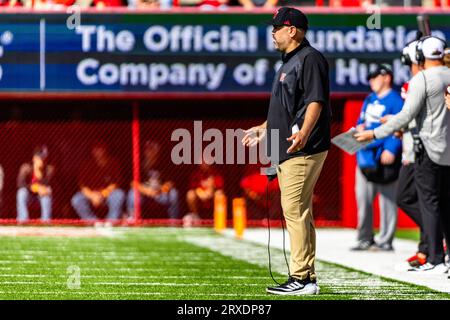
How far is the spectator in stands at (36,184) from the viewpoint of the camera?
2078 centimetres

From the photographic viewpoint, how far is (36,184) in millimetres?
21094

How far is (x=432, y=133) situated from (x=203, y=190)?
34.2ft

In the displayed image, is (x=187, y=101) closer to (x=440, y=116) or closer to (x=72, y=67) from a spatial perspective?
(x=72, y=67)

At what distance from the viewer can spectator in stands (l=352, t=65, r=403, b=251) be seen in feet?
49.6

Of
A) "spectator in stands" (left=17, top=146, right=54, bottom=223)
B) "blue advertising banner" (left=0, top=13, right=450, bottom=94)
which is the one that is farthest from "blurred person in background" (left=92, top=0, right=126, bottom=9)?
"spectator in stands" (left=17, top=146, right=54, bottom=223)

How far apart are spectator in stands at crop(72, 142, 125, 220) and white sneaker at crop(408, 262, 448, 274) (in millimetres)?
9937

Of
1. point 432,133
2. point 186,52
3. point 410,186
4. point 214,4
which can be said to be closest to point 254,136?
point 432,133

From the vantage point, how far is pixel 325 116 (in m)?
9.43

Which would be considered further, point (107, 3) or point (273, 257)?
point (107, 3)

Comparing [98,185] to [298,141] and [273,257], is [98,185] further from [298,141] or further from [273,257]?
[298,141]

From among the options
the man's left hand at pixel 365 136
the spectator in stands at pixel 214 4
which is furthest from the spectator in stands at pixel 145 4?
the man's left hand at pixel 365 136

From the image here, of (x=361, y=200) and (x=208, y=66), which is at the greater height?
(x=208, y=66)
